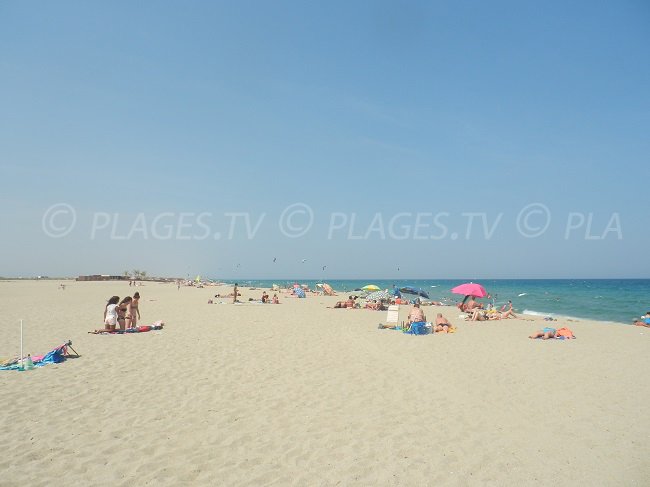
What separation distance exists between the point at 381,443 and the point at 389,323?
11.4 m

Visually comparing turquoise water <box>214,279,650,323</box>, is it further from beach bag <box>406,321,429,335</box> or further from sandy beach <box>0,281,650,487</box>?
sandy beach <box>0,281,650,487</box>

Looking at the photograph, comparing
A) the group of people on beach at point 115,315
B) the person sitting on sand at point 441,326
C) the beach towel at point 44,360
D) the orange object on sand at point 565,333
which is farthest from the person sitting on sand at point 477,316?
the beach towel at point 44,360

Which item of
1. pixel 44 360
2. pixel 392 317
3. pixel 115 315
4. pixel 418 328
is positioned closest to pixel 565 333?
pixel 418 328

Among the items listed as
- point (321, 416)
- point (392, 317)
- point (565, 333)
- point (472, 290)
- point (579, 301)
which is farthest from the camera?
point (579, 301)

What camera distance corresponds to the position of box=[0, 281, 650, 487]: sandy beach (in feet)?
14.4

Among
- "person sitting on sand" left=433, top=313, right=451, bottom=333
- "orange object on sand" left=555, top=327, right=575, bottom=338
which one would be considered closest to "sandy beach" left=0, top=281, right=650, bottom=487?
"orange object on sand" left=555, top=327, right=575, bottom=338

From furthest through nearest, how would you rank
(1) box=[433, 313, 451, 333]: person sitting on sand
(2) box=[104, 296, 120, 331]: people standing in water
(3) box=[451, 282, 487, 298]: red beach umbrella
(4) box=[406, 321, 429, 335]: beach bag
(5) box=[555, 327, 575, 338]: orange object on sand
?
1. (3) box=[451, 282, 487, 298]: red beach umbrella
2. (1) box=[433, 313, 451, 333]: person sitting on sand
3. (4) box=[406, 321, 429, 335]: beach bag
4. (5) box=[555, 327, 575, 338]: orange object on sand
5. (2) box=[104, 296, 120, 331]: people standing in water

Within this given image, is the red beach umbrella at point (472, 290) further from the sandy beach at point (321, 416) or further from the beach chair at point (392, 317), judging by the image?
the sandy beach at point (321, 416)

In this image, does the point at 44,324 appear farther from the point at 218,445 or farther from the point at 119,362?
the point at 218,445

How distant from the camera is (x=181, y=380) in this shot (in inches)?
302

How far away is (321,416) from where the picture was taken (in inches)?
235

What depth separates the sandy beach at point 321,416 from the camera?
173 inches

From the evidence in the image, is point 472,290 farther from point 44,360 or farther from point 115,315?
point 44,360

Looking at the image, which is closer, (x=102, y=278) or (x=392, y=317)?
(x=392, y=317)
